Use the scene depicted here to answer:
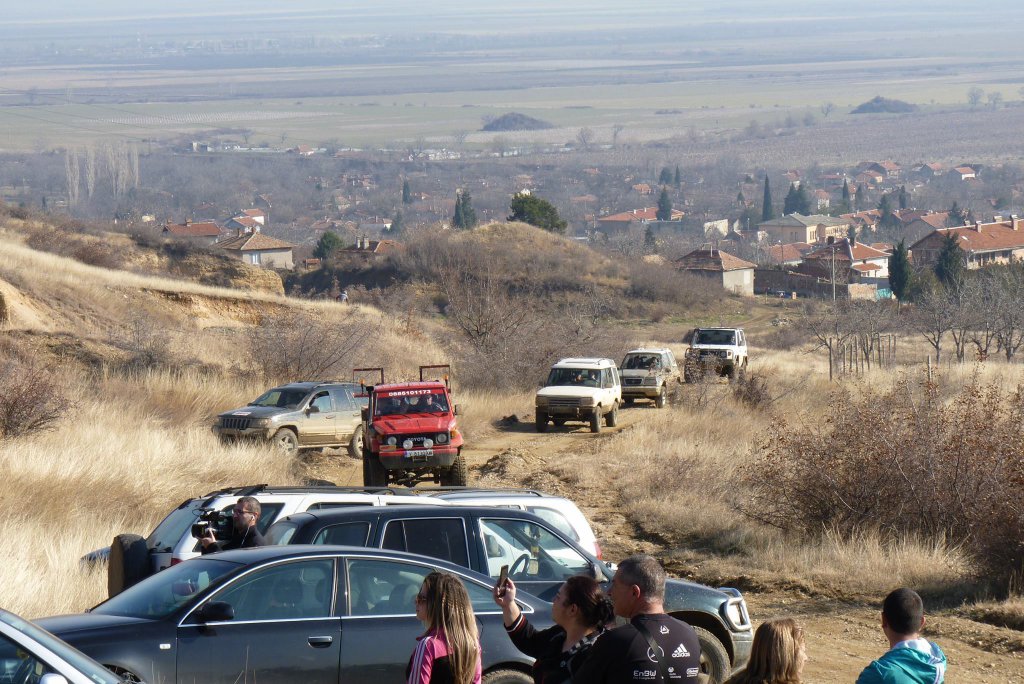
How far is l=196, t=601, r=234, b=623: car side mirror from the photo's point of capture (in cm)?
745

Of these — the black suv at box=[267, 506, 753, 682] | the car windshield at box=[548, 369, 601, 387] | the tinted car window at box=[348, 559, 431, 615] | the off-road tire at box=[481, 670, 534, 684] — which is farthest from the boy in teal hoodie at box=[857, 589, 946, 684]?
the car windshield at box=[548, 369, 601, 387]

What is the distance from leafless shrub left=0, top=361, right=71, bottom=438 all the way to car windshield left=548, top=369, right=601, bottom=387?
1116cm

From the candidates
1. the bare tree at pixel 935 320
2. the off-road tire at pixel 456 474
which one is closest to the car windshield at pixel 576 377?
the off-road tire at pixel 456 474

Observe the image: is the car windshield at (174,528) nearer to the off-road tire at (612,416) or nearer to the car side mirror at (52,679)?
the car side mirror at (52,679)

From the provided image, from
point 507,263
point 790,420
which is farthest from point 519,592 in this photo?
point 507,263

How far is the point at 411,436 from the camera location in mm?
19656

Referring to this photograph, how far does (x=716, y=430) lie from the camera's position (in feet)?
84.3

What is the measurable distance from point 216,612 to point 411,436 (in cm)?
1221

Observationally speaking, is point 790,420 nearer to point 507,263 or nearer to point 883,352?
point 883,352

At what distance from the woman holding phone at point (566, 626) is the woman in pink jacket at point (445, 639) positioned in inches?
8.8

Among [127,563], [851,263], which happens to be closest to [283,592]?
[127,563]

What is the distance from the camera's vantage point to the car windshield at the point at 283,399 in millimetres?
22812

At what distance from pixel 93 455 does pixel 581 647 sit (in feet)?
44.5

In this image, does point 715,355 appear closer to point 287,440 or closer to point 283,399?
point 283,399
